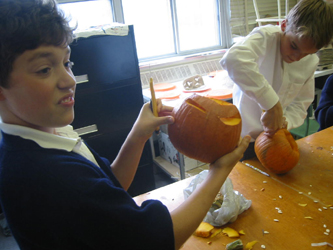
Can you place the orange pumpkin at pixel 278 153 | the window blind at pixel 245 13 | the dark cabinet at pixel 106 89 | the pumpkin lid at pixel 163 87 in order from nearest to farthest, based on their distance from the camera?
the orange pumpkin at pixel 278 153 → the dark cabinet at pixel 106 89 → the pumpkin lid at pixel 163 87 → the window blind at pixel 245 13

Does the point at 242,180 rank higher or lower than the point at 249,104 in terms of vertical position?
lower

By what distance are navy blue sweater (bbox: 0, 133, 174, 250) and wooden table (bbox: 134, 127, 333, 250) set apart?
34cm

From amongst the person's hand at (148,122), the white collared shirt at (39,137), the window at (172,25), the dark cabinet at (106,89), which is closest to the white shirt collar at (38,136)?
the white collared shirt at (39,137)

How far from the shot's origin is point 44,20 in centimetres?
53

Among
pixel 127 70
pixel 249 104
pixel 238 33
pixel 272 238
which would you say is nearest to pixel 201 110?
pixel 272 238

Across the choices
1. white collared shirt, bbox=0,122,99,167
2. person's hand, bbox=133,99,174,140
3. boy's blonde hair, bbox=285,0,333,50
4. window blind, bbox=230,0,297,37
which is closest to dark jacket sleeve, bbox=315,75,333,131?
boy's blonde hair, bbox=285,0,333,50

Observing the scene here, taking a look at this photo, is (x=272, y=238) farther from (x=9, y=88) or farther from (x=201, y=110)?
(x=9, y=88)

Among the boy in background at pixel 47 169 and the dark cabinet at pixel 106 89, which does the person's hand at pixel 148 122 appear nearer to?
the boy in background at pixel 47 169

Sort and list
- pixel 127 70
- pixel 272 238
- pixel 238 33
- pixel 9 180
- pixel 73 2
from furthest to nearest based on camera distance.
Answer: pixel 238 33 < pixel 73 2 < pixel 127 70 < pixel 272 238 < pixel 9 180

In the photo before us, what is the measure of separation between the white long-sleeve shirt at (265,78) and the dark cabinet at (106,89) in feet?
2.89

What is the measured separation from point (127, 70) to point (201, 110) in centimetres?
128

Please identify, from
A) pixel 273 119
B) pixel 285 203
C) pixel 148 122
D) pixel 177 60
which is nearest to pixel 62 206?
pixel 148 122

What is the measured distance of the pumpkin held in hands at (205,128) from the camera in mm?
773

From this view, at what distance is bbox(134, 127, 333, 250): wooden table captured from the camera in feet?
2.55
